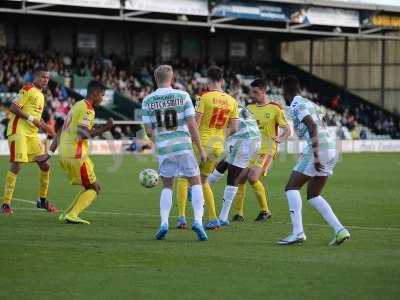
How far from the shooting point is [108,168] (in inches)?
1276

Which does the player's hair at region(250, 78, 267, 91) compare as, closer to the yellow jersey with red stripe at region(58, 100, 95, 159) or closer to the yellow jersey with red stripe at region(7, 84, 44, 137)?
the yellow jersey with red stripe at region(58, 100, 95, 159)

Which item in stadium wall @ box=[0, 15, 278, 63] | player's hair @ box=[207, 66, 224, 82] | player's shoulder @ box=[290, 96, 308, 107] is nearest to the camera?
player's shoulder @ box=[290, 96, 308, 107]

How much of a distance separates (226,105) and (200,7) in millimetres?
35700

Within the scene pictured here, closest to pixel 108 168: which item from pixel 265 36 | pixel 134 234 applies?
pixel 134 234

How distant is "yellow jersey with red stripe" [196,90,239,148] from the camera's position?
14383 mm

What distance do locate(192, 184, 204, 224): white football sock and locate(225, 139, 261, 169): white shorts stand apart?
107 inches

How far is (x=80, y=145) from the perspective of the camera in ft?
47.9

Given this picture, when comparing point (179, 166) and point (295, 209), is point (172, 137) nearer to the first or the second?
point (179, 166)

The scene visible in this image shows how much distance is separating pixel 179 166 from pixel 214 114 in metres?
1.87

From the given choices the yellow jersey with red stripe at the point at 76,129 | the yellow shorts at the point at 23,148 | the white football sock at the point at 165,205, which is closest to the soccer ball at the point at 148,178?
the yellow jersey with red stripe at the point at 76,129

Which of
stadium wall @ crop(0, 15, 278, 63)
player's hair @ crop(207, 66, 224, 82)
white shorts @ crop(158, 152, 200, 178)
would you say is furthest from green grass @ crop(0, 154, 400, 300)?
stadium wall @ crop(0, 15, 278, 63)

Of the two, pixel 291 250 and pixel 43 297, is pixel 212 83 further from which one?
pixel 43 297

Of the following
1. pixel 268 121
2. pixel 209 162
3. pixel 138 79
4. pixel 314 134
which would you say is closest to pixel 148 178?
pixel 209 162

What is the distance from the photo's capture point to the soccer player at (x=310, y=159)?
40.3 ft
